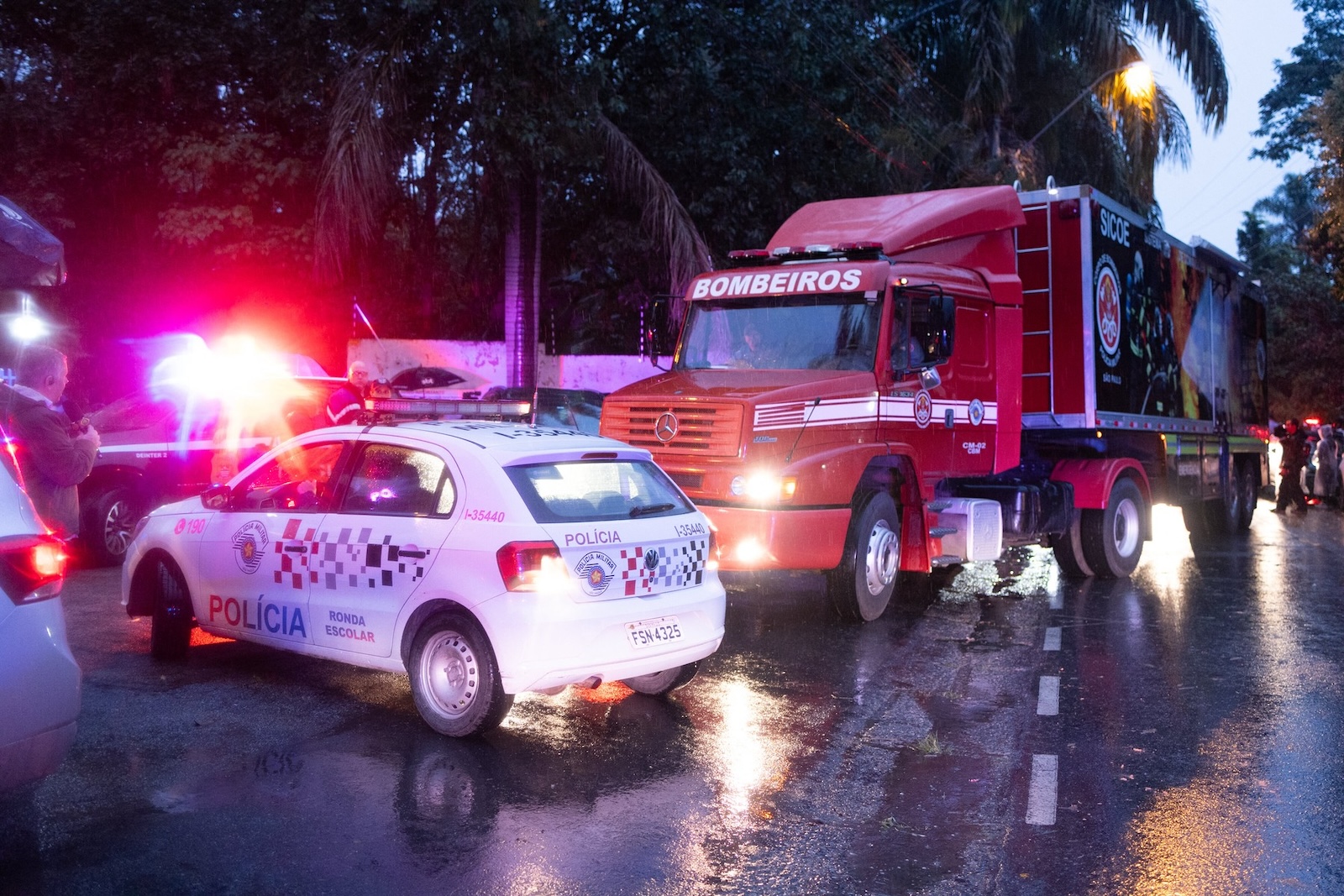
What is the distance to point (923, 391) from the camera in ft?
34.1

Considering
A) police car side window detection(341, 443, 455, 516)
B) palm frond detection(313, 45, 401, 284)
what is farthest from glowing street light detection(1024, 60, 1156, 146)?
police car side window detection(341, 443, 455, 516)

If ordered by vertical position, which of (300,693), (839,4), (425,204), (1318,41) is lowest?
(300,693)

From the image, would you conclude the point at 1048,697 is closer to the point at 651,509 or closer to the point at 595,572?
the point at 651,509

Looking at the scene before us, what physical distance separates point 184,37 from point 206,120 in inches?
50.6

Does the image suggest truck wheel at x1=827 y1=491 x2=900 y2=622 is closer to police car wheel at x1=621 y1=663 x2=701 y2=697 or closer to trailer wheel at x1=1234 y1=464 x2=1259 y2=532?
police car wheel at x1=621 y1=663 x2=701 y2=697

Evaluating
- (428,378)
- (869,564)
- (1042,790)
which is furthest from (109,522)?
(428,378)

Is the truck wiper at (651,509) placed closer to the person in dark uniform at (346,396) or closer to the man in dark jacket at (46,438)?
the man in dark jacket at (46,438)

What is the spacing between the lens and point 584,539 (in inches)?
250

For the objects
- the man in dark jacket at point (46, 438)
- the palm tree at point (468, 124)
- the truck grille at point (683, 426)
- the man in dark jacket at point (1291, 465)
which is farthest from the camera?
the man in dark jacket at point (1291, 465)

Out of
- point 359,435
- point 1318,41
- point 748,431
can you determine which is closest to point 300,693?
point 359,435

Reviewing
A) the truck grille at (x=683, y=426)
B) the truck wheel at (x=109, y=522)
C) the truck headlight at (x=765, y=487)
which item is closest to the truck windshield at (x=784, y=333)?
the truck grille at (x=683, y=426)

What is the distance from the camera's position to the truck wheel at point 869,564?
32.1 ft

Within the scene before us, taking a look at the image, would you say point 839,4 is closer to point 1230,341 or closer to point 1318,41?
point 1230,341

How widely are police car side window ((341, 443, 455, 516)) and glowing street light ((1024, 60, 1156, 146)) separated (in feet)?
71.8
